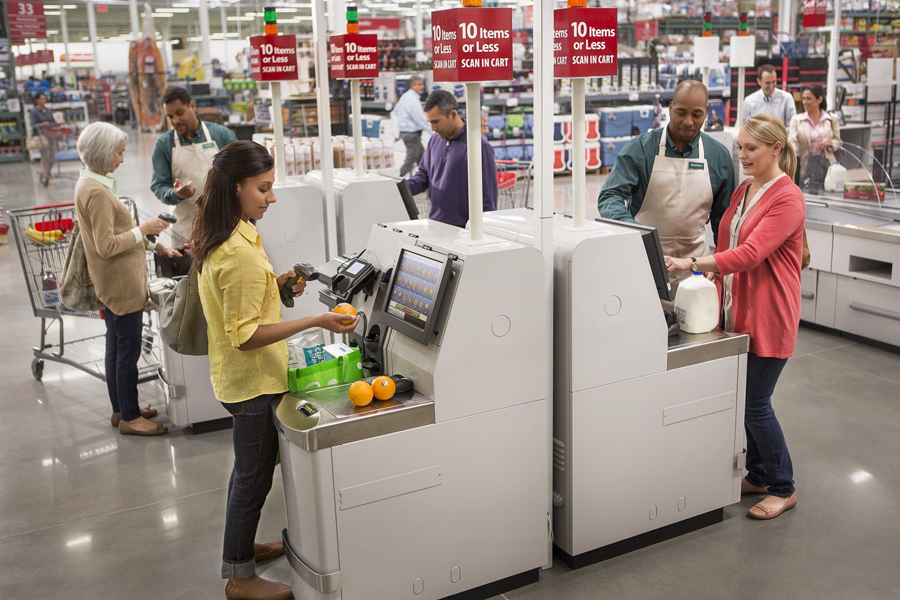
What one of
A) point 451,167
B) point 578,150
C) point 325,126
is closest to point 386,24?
point 451,167

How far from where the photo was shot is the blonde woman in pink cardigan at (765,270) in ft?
10.3

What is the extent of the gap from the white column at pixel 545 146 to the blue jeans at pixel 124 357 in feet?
8.22

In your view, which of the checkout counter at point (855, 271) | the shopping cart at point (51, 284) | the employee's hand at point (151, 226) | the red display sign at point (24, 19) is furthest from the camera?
the red display sign at point (24, 19)

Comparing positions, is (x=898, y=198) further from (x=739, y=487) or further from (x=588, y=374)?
(x=588, y=374)

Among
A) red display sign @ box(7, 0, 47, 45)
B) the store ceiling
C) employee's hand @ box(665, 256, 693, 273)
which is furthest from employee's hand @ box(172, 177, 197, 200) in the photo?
the store ceiling

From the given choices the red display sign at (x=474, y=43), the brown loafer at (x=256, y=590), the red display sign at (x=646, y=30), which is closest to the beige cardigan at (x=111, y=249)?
the brown loafer at (x=256, y=590)

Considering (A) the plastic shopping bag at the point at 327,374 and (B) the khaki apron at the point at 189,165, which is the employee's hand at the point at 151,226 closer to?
(B) the khaki apron at the point at 189,165

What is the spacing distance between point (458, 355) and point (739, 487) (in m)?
1.49

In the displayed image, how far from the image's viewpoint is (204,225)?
8.57 feet

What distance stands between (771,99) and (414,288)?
722cm

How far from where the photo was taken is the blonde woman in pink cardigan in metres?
3.13

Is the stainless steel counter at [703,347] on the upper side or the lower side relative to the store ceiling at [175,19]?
lower

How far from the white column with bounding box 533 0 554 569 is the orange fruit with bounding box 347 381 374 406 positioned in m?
0.65

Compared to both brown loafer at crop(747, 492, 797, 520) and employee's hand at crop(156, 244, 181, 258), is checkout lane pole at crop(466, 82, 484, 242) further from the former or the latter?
employee's hand at crop(156, 244, 181, 258)
